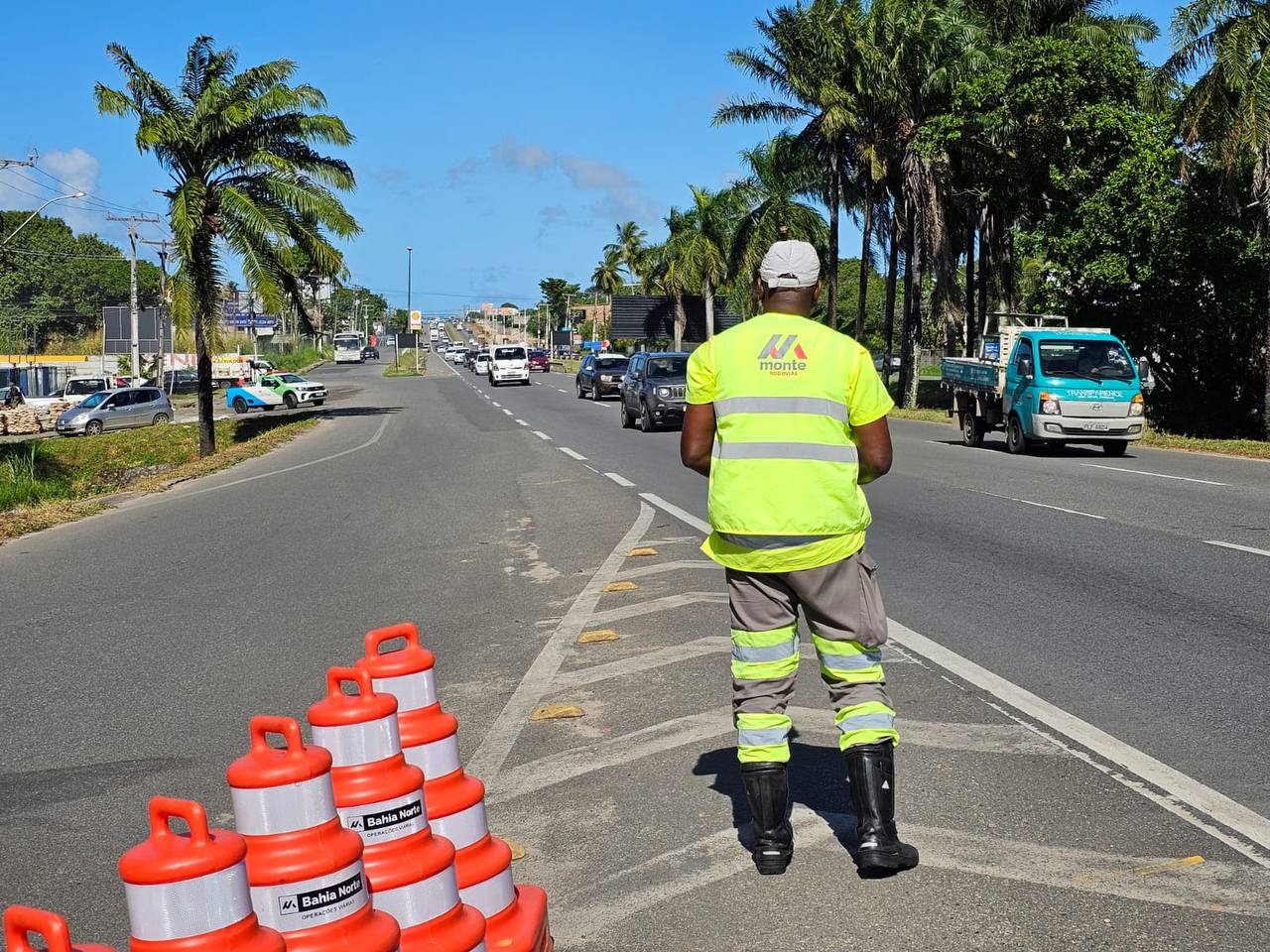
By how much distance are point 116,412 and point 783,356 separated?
41743 millimetres

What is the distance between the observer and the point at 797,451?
4.30 meters

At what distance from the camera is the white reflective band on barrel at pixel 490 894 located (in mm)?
3266

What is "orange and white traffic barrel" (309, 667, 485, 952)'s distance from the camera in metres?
2.96

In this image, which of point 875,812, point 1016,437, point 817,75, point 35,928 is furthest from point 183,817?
point 817,75

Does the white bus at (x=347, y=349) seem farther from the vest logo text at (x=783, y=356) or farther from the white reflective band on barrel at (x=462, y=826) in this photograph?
the white reflective band on barrel at (x=462, y=826)

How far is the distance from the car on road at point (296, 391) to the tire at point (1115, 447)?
36.4 meters

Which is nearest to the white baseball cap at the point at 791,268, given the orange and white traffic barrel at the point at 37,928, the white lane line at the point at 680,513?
the orange and white traffic barrel at the point at 37,928

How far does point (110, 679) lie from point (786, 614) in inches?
181

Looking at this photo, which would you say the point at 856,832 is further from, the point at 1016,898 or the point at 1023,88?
the point at 1023,88

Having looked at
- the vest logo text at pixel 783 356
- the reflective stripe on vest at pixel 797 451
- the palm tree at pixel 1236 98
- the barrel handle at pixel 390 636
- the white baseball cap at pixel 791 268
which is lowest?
the barrel handle at pixel 390 636

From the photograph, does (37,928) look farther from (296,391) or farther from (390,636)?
(296,391)

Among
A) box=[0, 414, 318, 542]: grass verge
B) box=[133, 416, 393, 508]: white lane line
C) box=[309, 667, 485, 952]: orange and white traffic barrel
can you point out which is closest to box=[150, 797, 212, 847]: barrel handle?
box=[309, 667, 485, 952]: orange and white traffic barrel

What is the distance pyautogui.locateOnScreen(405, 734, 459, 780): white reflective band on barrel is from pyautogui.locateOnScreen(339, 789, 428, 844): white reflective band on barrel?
0.28 m

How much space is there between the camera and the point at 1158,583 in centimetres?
916
